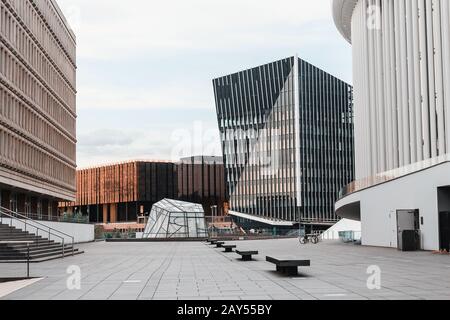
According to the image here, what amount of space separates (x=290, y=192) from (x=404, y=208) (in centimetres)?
10790

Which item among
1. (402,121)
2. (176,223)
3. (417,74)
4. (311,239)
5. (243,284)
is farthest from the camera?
(176,223)

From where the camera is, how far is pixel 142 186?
15975cm

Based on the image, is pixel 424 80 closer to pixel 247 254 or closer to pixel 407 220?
pixel 407 220

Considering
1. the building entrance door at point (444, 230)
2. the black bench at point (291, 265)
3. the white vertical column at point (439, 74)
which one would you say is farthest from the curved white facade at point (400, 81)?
the black bench at point (291, 265)

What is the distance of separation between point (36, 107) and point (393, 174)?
3248cm

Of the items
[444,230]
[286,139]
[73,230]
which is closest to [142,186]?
[286,139]

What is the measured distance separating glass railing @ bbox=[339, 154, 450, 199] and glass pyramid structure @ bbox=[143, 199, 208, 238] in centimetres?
2593

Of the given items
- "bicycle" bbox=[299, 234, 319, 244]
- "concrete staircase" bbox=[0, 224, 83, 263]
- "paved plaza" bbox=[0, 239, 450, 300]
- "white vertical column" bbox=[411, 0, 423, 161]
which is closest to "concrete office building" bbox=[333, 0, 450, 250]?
"white vertical column" bbox=[411, 0, 423, 161]

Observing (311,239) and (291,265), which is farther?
(311,239)

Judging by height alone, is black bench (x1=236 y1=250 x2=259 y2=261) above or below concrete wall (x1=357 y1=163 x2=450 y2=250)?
below

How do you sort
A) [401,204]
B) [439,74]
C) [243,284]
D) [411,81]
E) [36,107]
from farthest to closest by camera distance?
[36,107], [411,81], [439,74], [401,204], [243,284]

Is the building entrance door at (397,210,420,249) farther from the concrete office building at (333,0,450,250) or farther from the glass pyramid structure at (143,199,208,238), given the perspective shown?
the glass pyramid structure at (143,199,208,238)

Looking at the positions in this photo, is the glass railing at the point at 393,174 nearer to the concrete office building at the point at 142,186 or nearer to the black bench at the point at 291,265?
the black bench at the point at 291,265

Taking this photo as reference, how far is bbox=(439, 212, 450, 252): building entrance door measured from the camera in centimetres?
3366
